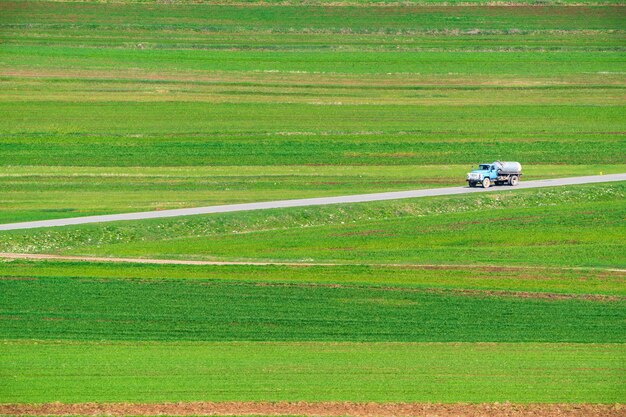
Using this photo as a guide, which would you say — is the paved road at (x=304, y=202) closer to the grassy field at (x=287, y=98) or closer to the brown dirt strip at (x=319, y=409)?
the grassy field at (x=287, y=98)

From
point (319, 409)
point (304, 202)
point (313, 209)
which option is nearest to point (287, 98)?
point (304, 202)

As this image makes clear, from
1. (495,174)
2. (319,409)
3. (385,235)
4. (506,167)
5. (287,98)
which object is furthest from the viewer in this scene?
(287,98)

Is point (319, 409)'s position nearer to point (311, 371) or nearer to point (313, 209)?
point (311, 371)

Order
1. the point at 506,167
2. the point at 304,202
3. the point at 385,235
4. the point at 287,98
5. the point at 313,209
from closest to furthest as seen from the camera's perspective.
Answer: the point at 385,235
the point at 313,209
the point at 304,202
the point at 506,167
the point at 287,98

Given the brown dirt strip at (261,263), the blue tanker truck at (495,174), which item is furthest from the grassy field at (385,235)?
the blue tanker truck at (495,174)

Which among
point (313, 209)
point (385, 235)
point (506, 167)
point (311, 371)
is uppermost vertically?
point (311, 371)

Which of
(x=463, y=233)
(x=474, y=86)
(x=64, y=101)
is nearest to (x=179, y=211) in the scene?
(x=463, y=233)

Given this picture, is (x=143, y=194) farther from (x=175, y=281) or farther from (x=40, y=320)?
(x=40, y=320)
